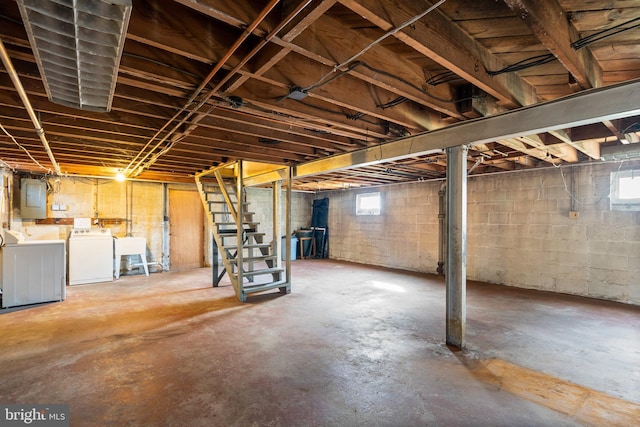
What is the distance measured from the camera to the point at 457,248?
A: 9.55ft

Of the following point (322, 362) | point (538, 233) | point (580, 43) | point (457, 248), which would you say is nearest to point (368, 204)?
point (538, 233)

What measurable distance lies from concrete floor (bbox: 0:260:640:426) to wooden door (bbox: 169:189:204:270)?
293 cm

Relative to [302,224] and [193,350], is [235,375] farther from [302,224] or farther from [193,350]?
[302,224]

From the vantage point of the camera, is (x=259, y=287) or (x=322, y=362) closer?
(x=322, y=362)

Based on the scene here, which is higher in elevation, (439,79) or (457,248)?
(439,79)

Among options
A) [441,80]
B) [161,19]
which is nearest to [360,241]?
[441,80]

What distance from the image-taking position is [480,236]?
20.0 ft

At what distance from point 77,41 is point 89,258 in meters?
5.86

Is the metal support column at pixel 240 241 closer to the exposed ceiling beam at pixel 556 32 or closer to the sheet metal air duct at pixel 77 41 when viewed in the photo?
the sheet metal air duct at pixel 77 41

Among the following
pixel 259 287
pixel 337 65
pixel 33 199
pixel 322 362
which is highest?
pixel 337 65

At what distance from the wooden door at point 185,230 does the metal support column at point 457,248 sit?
6488mm

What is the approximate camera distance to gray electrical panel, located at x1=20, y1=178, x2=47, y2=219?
18.4 feet

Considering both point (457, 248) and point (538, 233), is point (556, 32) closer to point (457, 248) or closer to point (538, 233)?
point (457, 248)

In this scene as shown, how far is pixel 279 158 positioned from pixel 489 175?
4227mm
